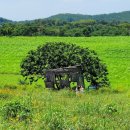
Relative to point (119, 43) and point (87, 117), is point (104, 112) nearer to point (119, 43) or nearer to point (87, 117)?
point (87, 117)

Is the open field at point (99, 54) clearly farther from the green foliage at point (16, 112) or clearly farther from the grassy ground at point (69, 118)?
the green foliage at point (16, 112)

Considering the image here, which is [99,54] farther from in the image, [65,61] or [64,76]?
[64,76]

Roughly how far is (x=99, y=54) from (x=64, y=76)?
35.5 meters


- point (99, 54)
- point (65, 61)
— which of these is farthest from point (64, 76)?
point (99, 54)

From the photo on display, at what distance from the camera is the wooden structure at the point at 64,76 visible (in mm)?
30953

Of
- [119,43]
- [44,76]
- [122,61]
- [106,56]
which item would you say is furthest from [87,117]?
[119,43]

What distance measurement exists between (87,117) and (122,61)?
4607 centimetres

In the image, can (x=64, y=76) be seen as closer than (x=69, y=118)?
No

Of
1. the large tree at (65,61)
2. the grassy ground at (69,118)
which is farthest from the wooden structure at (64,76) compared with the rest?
the grassy ground at (69,118)

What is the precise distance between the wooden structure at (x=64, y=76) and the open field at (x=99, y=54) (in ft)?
34.3

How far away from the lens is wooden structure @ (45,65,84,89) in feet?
102

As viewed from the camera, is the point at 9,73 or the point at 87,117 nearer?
the point at 87,117

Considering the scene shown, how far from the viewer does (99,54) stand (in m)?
66.7

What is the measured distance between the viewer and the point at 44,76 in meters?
32.8
